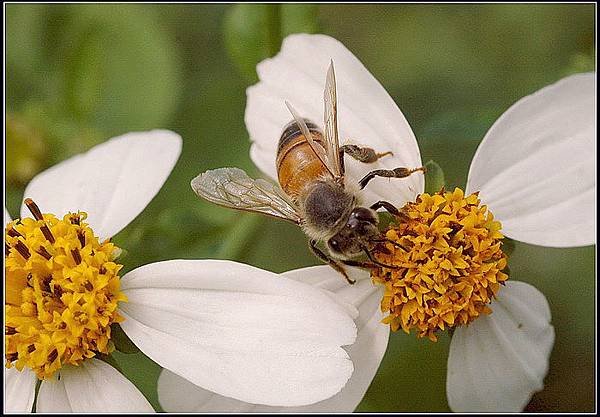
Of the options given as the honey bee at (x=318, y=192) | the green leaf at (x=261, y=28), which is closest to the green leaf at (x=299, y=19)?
the green leaf at (x=261, y=28)

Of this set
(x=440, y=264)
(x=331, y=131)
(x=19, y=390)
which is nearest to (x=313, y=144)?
(x=331, y=131)

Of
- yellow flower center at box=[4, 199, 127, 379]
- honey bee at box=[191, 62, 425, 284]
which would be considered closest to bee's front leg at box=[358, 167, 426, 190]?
honey bee at box=[191, 62, 425, 284]

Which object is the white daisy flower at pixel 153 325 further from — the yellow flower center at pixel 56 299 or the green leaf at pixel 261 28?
the green leaf at pixel 261 28

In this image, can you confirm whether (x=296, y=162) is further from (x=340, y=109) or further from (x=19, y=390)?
(x=19, y=390)

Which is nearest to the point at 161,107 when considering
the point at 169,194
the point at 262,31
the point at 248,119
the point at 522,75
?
the point at 169,194

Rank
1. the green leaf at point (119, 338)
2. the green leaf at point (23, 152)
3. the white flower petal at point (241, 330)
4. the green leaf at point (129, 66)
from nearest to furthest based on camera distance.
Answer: the white flower petal at point (241, 330) < the green leaf at point (119, 338) < the green leaf at point (23, 152) < the green leaf at point (129, 66)
